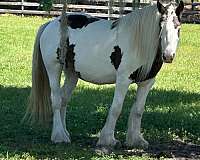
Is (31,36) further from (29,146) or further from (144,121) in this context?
(29,146)

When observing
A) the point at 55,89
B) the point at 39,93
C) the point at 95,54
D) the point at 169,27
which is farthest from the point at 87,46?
the point at 169,27

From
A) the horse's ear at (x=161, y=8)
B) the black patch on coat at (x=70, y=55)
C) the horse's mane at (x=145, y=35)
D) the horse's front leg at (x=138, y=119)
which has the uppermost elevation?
the horse's ear at (x=161, y=8)

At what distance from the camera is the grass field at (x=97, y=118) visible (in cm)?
634

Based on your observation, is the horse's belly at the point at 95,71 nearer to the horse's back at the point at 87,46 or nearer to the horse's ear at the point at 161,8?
the horse's back at the point at 87,46

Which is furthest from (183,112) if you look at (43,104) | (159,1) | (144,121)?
(159,1)

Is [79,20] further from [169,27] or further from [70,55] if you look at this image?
[169,27]

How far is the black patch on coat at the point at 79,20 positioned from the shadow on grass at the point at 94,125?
146cm

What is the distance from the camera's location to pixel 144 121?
819cm

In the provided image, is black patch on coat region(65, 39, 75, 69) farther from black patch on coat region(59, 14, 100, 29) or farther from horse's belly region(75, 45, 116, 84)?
black patch on coat region(59, 14, 100, 29)

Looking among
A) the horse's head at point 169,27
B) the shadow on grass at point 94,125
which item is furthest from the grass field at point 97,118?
the horse's head at point 169,27

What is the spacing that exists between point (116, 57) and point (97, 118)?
1989 millimetres

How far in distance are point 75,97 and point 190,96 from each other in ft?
7.34

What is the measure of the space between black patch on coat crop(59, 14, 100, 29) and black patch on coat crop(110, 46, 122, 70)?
0.68 metres

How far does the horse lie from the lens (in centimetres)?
625
